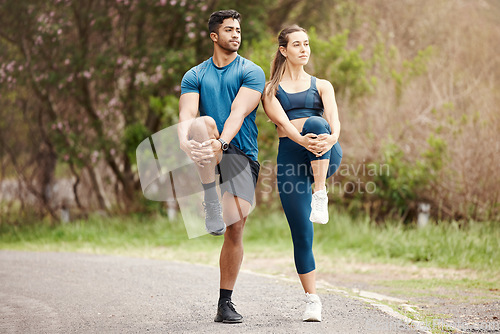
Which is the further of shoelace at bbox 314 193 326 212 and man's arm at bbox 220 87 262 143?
shoelace at bbox 314 193 326 212

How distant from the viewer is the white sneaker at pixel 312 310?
4.48 meters

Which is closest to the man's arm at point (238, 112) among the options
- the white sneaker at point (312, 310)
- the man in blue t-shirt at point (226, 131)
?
the man in blue t-shirt at point (226, 131)

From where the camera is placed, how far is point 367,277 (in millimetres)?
7258

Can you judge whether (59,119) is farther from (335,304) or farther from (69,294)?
(335,304)

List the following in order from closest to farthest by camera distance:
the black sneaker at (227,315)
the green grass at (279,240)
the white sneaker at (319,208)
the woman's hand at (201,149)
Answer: the woman's hand at (201,149) → the white sneaker at (319,208) → the black sneaker at (227,315) → the green grass at (279,240)

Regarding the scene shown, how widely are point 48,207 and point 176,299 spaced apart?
8665 mm

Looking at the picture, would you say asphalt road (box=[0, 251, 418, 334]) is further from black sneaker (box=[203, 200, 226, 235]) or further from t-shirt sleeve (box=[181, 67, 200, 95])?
t-shirt sleeve (box=[181, 67, 200, 95])

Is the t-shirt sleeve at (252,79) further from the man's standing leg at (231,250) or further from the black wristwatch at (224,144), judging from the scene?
the man's standing leg at (231,250)

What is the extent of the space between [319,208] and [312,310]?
2.57 ft

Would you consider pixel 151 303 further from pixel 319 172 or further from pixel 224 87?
pixel 224 87

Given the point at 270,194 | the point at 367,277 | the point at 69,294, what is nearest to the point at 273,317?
the point at 69,294

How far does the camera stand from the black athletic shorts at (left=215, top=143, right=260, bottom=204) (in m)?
4.39

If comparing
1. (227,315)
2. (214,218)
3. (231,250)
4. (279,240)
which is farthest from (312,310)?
(279,240)

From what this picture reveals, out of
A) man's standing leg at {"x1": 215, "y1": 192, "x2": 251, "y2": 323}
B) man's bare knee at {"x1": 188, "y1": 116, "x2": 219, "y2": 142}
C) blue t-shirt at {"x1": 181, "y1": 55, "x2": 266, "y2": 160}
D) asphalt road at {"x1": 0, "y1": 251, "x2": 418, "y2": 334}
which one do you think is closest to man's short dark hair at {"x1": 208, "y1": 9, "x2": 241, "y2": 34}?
blue t-shirt at {"x1": 181, "y1": 55, "x2": 266, "y2": 160}
